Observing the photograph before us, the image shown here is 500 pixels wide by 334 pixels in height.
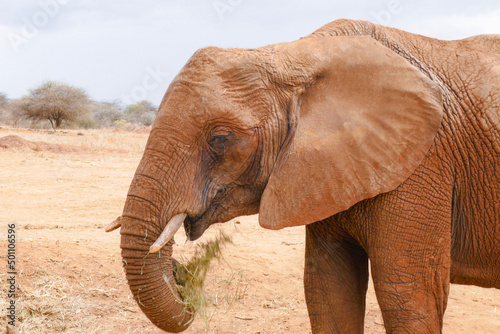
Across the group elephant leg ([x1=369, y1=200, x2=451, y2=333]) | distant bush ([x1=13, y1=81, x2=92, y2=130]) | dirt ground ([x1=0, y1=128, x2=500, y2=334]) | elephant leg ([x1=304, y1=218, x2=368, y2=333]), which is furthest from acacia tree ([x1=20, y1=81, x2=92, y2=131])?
elephant leg ([x1=369, y1=200, x2=451, y2=333])

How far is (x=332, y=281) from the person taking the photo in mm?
3668

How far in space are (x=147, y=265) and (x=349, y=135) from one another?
4.08ft

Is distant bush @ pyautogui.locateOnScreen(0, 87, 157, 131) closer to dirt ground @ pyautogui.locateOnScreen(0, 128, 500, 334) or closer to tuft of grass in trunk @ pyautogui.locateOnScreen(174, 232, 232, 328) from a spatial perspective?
dirt ground @ pyautogui.locateOnScreen(0, 128, 500, 334)

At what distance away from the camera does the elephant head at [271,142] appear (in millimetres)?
2865

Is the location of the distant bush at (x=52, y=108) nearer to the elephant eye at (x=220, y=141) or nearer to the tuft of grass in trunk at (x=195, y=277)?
the tuft of grass in trunk at (x=195, y=277)

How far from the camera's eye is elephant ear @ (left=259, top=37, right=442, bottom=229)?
9.75ft

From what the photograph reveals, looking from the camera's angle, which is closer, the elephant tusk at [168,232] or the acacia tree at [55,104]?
the elephant tusk at [168,232]

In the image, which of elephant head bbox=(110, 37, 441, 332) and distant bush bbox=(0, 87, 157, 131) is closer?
elephant head bbox=(110, 37, 441, 332)

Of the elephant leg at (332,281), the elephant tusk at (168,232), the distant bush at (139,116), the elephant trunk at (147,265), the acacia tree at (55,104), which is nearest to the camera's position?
the elephant tusk at (168,232)

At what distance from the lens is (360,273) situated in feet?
12.3

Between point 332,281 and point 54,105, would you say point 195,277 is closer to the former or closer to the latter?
point 332,281

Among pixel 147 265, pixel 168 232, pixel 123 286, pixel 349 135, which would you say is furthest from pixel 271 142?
pixel 123 286

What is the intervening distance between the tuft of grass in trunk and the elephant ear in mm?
554

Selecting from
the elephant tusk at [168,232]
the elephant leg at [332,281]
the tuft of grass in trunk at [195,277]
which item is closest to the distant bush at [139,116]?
the elephant leg at [332,281]
